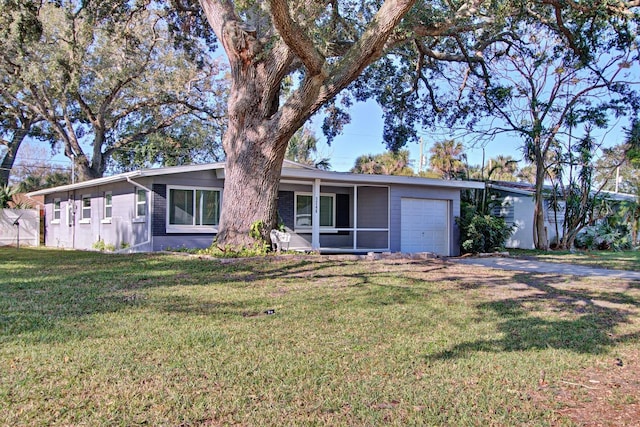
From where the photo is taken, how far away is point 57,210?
21.9 m

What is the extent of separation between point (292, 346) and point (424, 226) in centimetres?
1265

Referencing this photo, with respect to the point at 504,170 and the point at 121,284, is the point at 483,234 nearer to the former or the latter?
the point at 121,284

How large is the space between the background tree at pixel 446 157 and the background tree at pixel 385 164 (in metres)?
1.67

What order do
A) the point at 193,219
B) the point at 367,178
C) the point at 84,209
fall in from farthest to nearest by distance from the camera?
the point at 84,209 < the point at 367,178 < the point at 193,219

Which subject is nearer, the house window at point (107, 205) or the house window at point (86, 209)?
the house window at point (107, 205)

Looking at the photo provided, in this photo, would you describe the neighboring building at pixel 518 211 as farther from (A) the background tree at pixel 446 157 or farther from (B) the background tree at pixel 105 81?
(B) the background tree at pixel 105 81

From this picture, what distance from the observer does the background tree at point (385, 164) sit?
2802cm

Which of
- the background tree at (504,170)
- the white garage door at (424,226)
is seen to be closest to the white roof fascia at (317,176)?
the white garage door at (424,226)

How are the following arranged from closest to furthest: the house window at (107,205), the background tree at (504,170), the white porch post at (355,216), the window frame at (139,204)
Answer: the window frame at (139,204) → the white porch post at (355,216) → the house window at (107,205) → the background tree at (504,170)

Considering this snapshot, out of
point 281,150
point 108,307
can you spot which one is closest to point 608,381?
point 108,307

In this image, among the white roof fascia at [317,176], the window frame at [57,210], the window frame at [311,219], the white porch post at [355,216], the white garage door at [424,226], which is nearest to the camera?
the white roof fascia at [317,176]

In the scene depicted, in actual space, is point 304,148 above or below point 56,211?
above

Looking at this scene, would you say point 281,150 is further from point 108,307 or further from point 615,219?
point 615,219

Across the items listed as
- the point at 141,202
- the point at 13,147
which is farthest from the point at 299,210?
the point at 13,147
